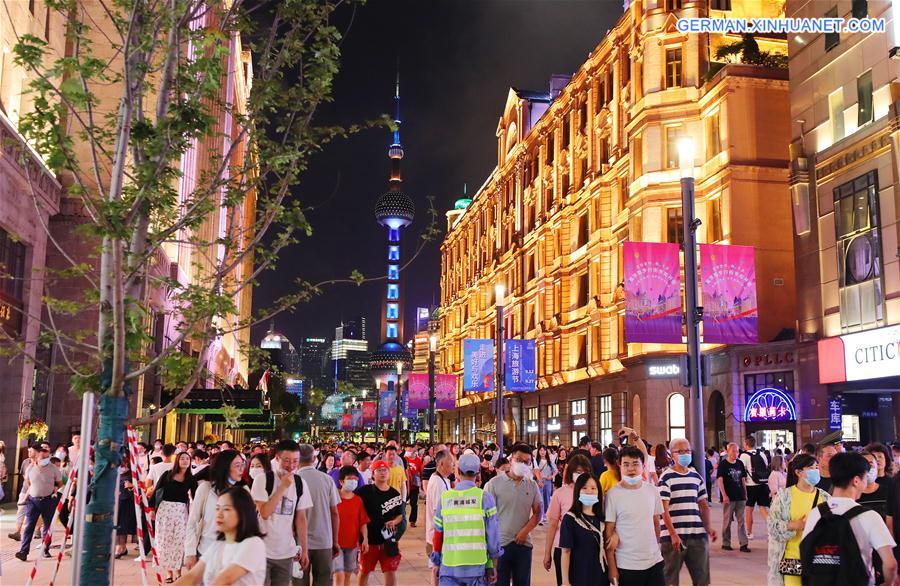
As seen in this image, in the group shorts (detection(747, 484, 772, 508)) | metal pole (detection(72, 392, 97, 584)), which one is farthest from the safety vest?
shorts (detection(747, 484, 772, 508))

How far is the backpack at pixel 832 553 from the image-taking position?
6668mm

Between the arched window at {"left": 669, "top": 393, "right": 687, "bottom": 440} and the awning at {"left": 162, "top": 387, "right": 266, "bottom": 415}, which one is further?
the arched window at {"left": 669, "top": 393, "right": 687, "bottom": 440}

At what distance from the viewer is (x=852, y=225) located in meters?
30.5

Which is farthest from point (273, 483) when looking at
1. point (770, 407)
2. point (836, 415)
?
point (770, 407)

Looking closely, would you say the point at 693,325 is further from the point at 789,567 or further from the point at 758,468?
the point at 789,567

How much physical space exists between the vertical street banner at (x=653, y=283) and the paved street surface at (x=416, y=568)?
7.70 meters

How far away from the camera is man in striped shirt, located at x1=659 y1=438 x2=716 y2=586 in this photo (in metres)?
10.8

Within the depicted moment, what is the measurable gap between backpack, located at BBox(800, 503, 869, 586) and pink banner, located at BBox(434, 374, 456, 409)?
4534 cm

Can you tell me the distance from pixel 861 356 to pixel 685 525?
2080 cm

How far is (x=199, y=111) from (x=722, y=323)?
21856 millimetres

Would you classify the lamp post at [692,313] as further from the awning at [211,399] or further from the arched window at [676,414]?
the arched window at [676,414]

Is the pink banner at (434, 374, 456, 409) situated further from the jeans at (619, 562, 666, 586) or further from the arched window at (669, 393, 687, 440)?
the jeans at (619, 562, 666, 586)

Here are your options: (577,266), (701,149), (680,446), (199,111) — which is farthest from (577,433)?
(199,111)

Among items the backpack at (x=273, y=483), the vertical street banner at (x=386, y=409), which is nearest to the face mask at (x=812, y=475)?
the backpack at (x=273, y=483)
